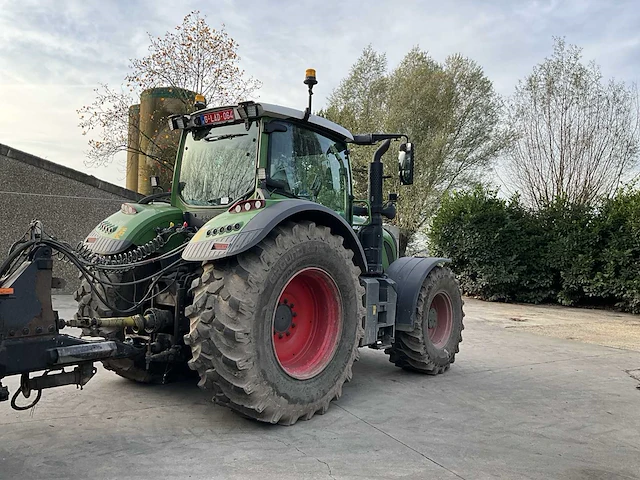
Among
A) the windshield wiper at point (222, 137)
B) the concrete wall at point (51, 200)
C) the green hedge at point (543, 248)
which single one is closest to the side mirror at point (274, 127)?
the windshield wiper at point (222, 137)

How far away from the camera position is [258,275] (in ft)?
11.7

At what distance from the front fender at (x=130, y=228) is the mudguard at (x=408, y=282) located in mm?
2241

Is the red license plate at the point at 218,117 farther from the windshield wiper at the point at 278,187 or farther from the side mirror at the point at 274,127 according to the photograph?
the windshield wiper at the point at 278,187

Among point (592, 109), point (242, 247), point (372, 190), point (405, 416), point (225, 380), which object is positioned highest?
point (592, 109)

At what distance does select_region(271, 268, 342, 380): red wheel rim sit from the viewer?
161 inches

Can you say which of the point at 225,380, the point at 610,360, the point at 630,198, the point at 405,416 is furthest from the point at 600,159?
the point at 225,380

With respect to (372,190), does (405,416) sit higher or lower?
lower

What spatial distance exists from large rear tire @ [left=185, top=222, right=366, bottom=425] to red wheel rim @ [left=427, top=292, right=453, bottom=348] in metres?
1.69

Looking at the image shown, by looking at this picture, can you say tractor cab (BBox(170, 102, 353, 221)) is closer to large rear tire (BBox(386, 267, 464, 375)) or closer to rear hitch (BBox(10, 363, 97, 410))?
large rear tire (BBox(386, 267, 464, 375))

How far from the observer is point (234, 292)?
348cm

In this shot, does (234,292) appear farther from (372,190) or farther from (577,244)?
(577,244)

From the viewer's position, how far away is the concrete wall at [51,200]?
1092 centimetres

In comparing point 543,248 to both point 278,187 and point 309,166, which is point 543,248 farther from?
point 278,187

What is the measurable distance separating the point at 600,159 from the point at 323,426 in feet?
53.8
